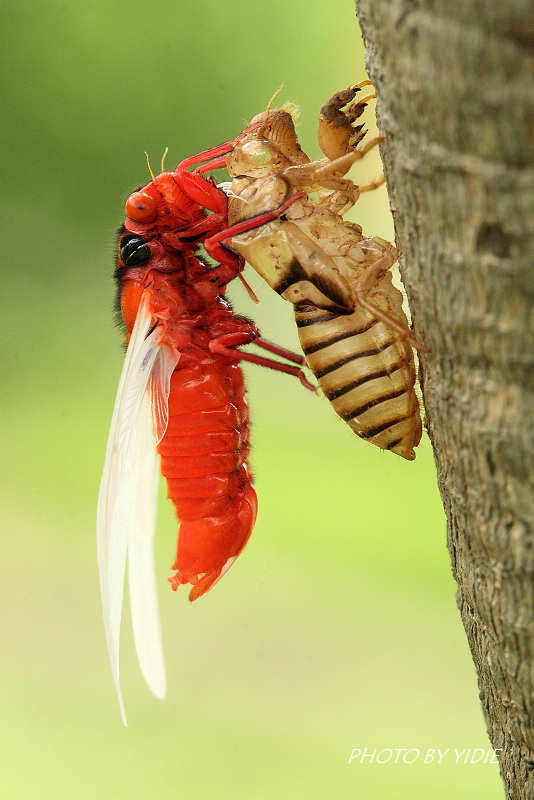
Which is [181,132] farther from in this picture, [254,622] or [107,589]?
[107,589]

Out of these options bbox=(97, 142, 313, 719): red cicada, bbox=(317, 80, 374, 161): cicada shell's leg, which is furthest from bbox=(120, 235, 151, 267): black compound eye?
bbox=(317, 80, 374, 161): cicada shell's leg

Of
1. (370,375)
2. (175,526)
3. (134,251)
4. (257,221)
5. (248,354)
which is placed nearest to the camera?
(370,375)

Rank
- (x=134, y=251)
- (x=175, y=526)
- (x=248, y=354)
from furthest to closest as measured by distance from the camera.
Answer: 1. (x=175, y=526)
2. (x=134, y=251)
3. (x=248, y=354)

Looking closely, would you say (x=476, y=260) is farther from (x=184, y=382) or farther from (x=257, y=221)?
(x=184, y=382)

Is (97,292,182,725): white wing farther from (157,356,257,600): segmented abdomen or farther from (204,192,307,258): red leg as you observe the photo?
(204,192,307,258): red leg

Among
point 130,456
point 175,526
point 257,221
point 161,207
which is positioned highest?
point 161,207

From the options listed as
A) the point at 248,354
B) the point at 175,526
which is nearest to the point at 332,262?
the point at 248,354

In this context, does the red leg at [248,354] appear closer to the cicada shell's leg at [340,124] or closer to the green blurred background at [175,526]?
the cicada shell's leg at [340,124]
